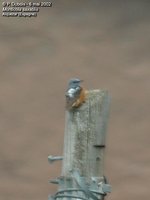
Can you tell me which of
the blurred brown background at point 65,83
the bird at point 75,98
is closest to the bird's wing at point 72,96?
the bird at point 75,98

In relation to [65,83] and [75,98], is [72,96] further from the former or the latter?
[65,83]

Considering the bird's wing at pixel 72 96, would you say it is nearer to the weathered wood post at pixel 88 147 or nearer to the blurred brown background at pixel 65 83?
the weathered wood post at pixel 88 147

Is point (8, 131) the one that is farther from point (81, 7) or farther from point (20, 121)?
point (81, 7)

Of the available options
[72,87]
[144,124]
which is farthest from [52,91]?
[72,87]

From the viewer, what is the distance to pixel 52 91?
6.38 meters

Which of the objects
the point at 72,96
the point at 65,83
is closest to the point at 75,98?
the point at 72,96

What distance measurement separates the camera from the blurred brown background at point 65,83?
6273mm

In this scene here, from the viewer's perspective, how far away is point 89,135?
309 cm

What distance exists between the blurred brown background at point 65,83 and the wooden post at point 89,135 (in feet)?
10.4

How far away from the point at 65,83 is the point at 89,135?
330 cm

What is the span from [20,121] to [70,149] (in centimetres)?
331

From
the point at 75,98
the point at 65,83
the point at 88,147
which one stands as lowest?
the point at 88,147

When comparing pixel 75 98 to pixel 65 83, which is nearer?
pixel 75 98

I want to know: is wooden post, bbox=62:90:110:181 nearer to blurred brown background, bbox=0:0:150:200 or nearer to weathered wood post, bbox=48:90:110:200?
weathered wood post, bbox=48:90:110:200
